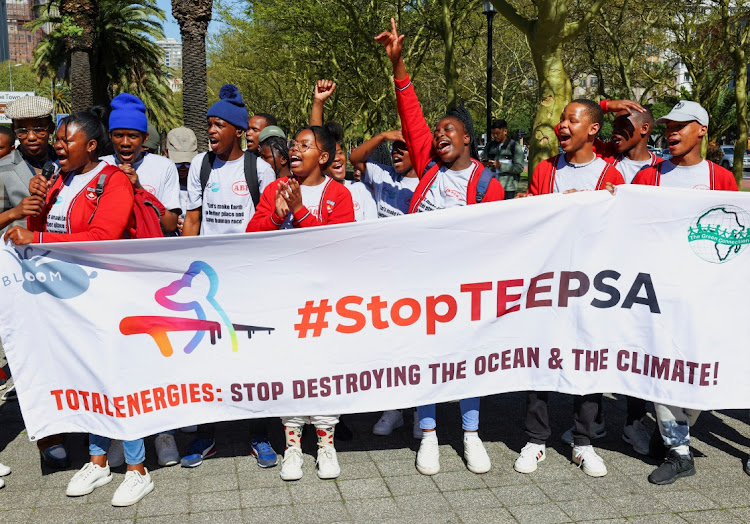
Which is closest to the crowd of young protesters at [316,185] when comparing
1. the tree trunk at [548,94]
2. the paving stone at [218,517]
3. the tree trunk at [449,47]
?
the paving stone at [218,517]

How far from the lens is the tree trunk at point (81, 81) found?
18703 millimetres

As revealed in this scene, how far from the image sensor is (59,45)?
109 ft

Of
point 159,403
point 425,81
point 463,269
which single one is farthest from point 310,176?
point 425,81

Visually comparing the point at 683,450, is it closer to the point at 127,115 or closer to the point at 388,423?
the point at 388,423

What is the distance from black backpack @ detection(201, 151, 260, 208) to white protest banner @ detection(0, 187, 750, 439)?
915 mm

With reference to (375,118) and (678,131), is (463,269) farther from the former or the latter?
(375,118)

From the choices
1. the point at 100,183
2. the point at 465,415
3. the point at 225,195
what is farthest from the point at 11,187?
the point at 465,415

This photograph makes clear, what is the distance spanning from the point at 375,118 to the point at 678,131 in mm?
26459

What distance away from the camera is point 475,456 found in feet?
14.4

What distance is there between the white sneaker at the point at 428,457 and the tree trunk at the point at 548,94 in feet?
21.0

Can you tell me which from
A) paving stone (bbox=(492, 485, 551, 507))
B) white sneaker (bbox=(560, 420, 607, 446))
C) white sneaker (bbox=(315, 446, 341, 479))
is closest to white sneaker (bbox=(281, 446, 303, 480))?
white sneaker (bbox=(315, 446, 341, 479))

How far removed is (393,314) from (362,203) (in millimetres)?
1134

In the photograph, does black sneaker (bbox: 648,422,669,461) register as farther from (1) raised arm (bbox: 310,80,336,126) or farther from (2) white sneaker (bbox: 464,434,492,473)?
(1) raised arm (bbox: 310,80,336,126)

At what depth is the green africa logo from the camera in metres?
4.16
